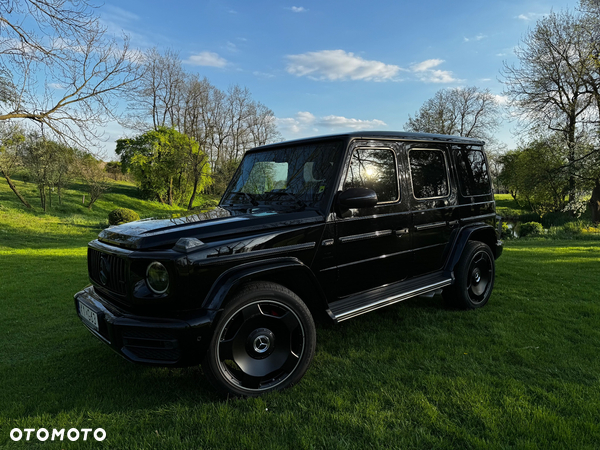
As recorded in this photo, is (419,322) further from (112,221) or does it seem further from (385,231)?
(112,221)

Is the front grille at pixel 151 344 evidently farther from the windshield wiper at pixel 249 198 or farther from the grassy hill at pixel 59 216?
the grassy hill at pixel 59 216

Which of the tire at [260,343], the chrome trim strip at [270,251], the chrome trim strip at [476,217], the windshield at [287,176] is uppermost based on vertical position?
the windshield at [287,176]

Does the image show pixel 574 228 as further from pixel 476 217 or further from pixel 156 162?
pixel 156 162

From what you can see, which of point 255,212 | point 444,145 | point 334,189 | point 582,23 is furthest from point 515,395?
point 582,23

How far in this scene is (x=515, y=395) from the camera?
8.92 feet

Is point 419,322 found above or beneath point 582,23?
beneath

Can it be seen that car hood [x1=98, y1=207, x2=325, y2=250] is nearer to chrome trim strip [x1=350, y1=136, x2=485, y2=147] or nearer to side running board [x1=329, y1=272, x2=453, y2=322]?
side running board [x1=329, y1=272, x2=453, y2=322]

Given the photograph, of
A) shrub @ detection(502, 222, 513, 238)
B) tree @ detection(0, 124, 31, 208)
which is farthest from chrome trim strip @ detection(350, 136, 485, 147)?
tree @ detection(0, 124, 31, 208)

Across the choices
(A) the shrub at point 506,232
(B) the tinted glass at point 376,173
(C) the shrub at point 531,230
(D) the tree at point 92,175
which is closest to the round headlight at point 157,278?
(B) the tinted glass at point 376,173

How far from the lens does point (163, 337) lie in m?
2.46

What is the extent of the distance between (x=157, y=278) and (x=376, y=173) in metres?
2.31

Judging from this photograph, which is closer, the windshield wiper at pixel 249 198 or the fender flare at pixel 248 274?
the fender flare at pixel 248 274

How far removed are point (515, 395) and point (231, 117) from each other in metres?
49.4

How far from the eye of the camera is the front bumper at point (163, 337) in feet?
8.00
